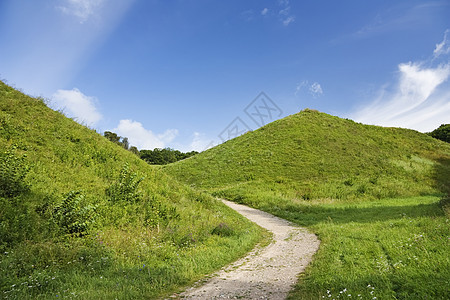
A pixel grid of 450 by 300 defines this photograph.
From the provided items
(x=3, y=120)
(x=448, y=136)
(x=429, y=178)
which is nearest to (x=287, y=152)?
(x=429, y=178)

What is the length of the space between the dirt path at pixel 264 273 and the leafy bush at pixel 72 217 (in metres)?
4.86

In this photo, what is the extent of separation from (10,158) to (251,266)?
10.0m

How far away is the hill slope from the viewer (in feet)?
93.6

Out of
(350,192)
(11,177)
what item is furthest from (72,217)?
(350,192)

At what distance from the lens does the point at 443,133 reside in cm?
6819

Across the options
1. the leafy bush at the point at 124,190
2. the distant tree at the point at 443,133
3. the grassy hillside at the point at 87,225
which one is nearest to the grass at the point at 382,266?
the grassy hillside at the point at 87,225

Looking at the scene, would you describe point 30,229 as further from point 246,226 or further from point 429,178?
point 429,178

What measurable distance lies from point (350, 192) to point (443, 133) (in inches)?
2491

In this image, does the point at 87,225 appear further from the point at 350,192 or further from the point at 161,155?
the point at 161,155

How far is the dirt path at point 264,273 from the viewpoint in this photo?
5660mm

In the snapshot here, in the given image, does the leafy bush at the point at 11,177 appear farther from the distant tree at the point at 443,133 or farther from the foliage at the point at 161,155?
the distant tree at the point at 443,133

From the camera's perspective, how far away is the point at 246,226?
13.8 meters

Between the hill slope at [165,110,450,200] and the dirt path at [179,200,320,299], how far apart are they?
53.3 ft

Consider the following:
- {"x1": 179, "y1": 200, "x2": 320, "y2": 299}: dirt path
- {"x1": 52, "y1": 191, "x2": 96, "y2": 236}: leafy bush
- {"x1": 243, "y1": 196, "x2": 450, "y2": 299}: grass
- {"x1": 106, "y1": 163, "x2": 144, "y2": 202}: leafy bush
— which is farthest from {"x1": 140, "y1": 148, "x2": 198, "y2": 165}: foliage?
{"x1": 243, "y1": 196, "x2": 450, "y2": 299}: grass
